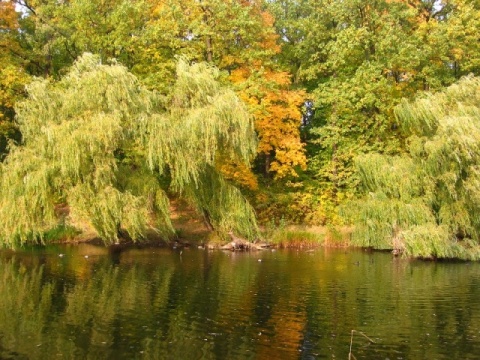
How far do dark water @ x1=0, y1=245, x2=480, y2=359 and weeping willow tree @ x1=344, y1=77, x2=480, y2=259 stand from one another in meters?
1.81

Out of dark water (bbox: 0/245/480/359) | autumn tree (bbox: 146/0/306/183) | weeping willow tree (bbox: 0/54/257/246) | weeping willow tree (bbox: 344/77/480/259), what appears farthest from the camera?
autumn tree (bbox: 146/0/306/183)

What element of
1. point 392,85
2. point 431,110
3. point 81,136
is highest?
point 392,85

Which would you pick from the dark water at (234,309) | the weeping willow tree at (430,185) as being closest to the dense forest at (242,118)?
the weeping willow tree at (430,185)

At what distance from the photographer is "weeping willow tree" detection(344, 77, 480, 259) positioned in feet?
83.0

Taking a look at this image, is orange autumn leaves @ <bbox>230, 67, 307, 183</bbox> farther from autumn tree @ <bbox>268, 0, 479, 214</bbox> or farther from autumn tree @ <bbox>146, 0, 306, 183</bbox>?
autumn tree @ <bbox>268, 0, 479, 214</bbox>

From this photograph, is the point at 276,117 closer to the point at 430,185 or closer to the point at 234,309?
the point at 430,185

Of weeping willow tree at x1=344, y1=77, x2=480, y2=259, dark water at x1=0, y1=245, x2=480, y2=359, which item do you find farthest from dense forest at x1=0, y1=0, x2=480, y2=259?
dark water at x1=0, y1=245, x2=480, y2=359

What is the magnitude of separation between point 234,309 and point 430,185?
1598cm

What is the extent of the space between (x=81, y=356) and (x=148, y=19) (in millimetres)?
30696

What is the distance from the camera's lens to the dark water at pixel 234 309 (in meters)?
11.6

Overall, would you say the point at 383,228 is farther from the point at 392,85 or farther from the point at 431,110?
the point at 392,85

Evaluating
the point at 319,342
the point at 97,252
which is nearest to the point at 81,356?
the point at 319,342

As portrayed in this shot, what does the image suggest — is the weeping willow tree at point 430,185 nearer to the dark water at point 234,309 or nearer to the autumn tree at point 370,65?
the dark water at point 234,309

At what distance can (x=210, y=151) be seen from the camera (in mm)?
26656
